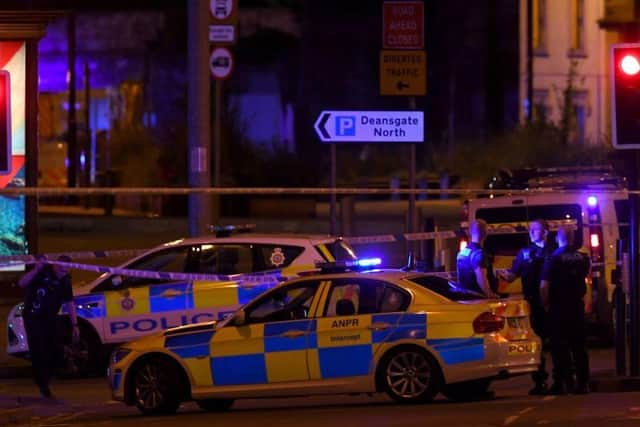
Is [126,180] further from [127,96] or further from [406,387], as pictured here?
[406,387]

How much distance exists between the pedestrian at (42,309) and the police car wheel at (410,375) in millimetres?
3581

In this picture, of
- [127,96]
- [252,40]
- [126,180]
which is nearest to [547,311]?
[126,180]

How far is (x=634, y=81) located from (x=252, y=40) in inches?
1688

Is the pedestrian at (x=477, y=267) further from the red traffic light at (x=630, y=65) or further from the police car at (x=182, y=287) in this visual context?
the red traffic light at (x=630, y=65)

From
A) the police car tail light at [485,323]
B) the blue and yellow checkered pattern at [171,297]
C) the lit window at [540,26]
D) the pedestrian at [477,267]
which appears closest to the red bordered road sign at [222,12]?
the blue and yellow checkered pattern at [171,297]

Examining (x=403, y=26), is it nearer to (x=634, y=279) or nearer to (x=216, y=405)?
(x=634, y=279)

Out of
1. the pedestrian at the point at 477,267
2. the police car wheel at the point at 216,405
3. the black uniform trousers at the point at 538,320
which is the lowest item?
the police car wheel at the point at 216,405

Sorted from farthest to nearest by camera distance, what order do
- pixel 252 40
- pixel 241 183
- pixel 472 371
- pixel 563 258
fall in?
pixel 252 40 < pixel 241 183 < pixel 563 258 < pixel 472 371

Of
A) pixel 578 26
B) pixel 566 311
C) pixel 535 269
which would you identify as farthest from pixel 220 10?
pixel 578 26

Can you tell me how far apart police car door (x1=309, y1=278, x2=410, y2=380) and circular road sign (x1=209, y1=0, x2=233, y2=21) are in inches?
268

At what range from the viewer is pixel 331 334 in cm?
1163

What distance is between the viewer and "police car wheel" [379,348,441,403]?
37.8ft

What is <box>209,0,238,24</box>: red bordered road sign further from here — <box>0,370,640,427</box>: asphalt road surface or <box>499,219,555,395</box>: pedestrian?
<box>499,219,555,395</box>: pedestrian

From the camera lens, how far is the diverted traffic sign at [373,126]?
17.0m
